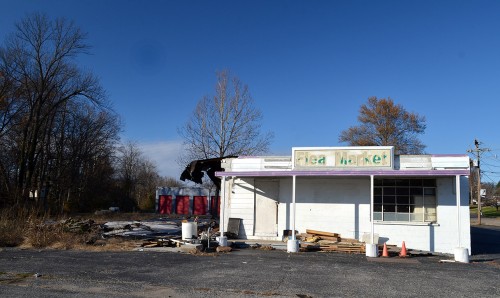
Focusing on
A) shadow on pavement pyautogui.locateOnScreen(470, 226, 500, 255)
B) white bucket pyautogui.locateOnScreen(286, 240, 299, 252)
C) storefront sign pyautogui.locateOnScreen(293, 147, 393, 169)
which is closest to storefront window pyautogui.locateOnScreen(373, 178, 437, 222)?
storefront sign pyautogui.locateOnScreen(293, 147, 393, 169)

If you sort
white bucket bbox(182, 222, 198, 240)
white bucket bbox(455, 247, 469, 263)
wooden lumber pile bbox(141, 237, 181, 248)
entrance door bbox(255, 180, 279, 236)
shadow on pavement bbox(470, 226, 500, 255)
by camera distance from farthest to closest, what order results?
1. entrance door bbox(255, 180, 279, 236)
2. shadow on pavement bbox(470, 226, 500, 255)
3. white bucket bbox(182, 222, 198, 240)
4. wooden lumber pile bbox(141, 237, 181, 248)
5. white bucket bbox(455, 247, 469, 263)

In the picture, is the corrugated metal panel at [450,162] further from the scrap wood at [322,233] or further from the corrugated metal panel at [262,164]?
the corrugated metal panel at [262,164]

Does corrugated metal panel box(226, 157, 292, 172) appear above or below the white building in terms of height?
above

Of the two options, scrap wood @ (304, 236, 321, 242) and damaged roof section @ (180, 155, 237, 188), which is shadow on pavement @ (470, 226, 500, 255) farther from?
damaged roof section @ (180, 155, 237, 188)

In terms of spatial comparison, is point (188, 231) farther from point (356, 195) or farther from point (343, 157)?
point (356, 195)

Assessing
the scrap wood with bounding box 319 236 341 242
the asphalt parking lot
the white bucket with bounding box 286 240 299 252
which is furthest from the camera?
the scrap wood with bounding box 319 236 341 242

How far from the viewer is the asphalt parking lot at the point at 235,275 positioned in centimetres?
848

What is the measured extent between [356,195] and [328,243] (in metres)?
2.42

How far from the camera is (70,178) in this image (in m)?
44.7

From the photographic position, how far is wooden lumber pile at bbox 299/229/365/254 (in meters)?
15.2

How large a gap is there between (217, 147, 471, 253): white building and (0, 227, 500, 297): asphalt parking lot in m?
1.87

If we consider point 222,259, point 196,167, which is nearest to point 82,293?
point 222,259

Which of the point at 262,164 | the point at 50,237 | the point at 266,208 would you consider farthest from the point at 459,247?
the point at 50,237

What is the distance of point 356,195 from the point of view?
1700 centimetres
